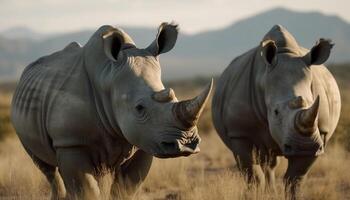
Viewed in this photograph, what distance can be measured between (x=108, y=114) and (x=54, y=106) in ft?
1.83

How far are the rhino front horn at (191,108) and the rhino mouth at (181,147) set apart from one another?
0.38 ft

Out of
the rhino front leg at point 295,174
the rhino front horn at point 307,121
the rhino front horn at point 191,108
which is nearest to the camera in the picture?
the rhino front horn at point 191,108

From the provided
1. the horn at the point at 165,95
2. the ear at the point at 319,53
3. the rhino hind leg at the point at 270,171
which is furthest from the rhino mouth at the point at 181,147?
the rhino hind leg at the point at 270,171

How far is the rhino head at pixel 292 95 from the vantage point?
5898 millimetres

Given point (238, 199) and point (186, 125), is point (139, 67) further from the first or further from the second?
point (238, 199)

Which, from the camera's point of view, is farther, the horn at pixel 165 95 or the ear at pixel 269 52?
the ear at pixel 269 52

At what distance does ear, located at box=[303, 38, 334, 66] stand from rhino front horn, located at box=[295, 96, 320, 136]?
1056 millimetres

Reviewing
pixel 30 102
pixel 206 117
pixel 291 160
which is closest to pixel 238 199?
pixel 291 160

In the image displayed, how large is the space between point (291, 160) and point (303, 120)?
0.94 metres

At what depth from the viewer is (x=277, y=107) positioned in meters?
6.45

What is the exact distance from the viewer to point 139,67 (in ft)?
18.9

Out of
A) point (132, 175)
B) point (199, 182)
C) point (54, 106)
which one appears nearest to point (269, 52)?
point (132, 175)

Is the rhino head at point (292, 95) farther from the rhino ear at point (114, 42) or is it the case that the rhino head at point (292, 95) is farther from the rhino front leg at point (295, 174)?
the rhino ear at point (114, 42)

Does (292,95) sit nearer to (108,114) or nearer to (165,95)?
(165,95)
